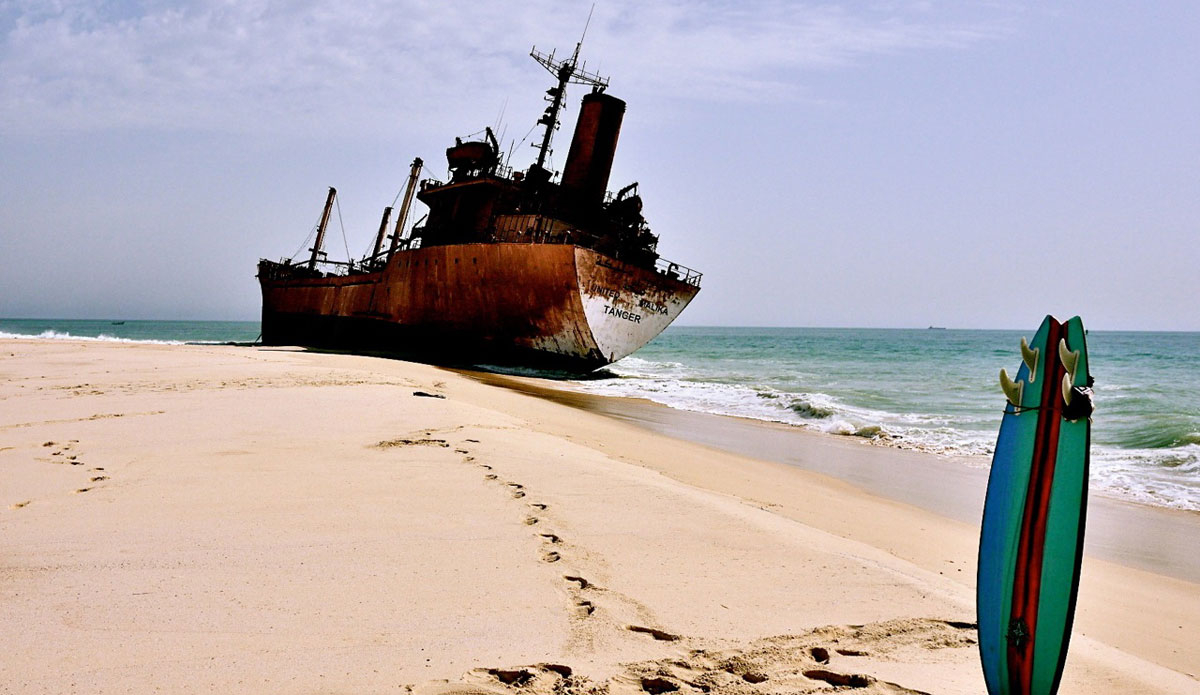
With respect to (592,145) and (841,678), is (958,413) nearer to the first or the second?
(592,145)

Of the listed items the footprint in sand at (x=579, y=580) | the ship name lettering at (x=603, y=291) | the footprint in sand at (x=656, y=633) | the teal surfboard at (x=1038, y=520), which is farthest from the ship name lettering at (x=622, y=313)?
the teal surfboard at (x=1038, y=520)

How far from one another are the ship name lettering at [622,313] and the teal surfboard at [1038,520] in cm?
1676

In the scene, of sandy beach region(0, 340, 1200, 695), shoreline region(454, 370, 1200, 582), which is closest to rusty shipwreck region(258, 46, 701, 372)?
shoreline region(454, 370, 1200, 582)

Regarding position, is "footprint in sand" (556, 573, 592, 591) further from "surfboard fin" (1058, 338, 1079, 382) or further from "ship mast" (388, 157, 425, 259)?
"ship mast" (388, 157, 425, 259)

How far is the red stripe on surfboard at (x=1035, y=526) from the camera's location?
81.6 inches

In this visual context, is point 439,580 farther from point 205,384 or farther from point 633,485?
point 205,384

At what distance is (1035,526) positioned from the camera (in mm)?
2148

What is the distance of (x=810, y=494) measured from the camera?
242 inches

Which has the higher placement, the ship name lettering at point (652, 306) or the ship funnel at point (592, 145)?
the ship funnel at point (592, 145)

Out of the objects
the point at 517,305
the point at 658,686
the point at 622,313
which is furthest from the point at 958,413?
the point at 658,686

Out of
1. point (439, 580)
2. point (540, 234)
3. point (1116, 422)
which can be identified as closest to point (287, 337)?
point (540, 234)

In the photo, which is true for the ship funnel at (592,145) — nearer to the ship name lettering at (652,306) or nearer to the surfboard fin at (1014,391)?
the ship name lettering at (652,306)

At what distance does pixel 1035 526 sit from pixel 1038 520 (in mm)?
22

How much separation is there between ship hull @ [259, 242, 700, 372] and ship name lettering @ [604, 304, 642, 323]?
3 centimetres
